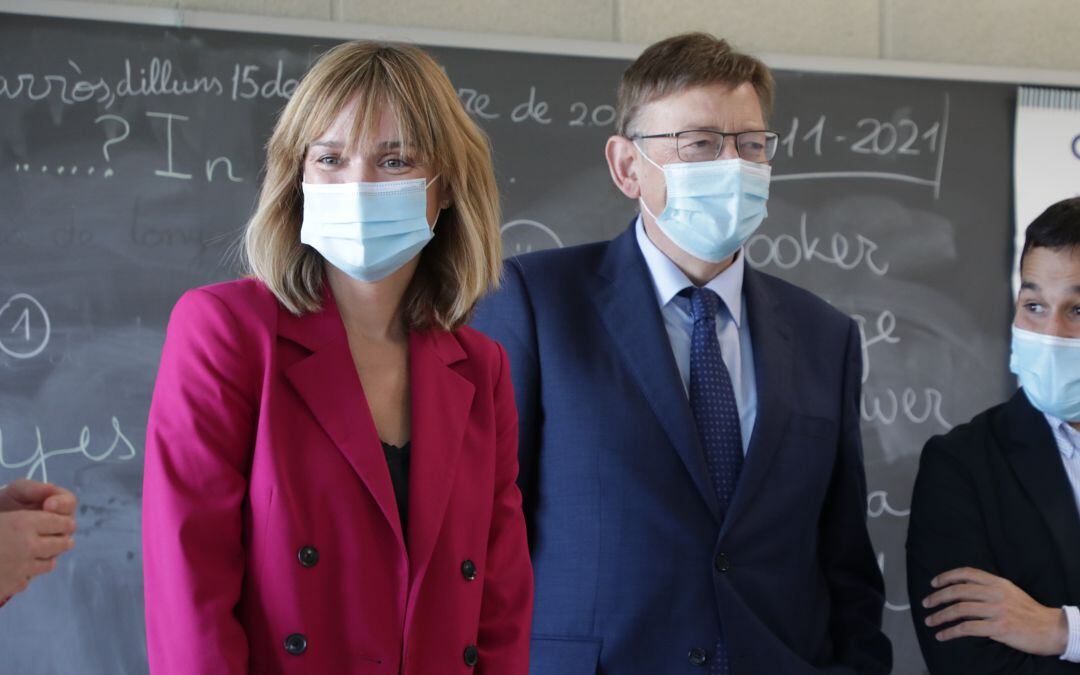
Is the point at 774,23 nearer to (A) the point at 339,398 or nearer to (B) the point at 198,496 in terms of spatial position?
(A) the point at 339,398

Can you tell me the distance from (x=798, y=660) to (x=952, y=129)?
2.01 m

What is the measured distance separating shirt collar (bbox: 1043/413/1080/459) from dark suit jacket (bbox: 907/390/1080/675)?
0.03 m

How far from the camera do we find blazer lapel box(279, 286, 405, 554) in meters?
1.54

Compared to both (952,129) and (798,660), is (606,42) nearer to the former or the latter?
(952,129)

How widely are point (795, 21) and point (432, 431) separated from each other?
7.50 ft

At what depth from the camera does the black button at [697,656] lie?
187 cm

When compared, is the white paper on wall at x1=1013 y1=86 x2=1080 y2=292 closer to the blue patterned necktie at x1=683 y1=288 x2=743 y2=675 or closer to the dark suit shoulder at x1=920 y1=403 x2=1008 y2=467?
the dark suit shoulder at x1=920 y1=403 x2=1008 y2=467

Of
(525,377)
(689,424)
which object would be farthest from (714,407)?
(525,377)

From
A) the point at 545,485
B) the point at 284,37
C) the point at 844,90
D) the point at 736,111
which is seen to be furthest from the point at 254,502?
the point at 844,90

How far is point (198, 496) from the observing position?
4.77 ft

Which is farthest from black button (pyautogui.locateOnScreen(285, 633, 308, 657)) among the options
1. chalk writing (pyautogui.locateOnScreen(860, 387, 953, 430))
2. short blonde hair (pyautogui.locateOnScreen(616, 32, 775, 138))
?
chalk writing (pyautogui.locateOnScreen(860, 387, 953, 430))

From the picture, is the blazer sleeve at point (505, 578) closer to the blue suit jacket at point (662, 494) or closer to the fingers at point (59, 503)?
the blue suit jacket at point (662, 494)

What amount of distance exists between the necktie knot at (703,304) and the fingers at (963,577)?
653 mm

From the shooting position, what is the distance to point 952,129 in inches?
134
